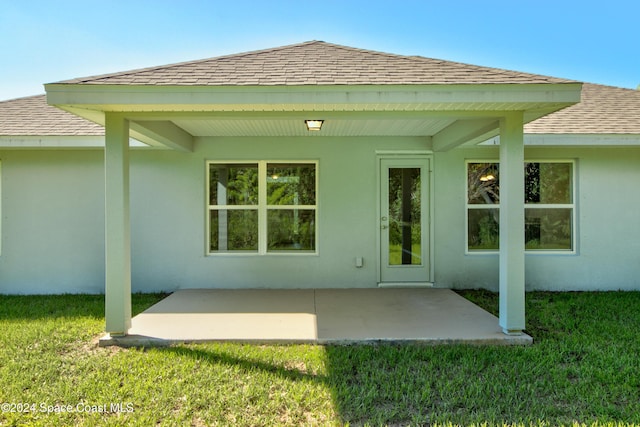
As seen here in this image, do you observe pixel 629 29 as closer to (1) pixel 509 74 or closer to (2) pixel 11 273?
(1) pixel 509 74

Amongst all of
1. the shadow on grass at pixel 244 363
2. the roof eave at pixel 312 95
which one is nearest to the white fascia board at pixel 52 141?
the roof eave at pixel 312 95

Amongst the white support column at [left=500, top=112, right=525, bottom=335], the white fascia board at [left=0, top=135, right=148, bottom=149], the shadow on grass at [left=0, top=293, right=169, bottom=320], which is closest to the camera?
the white support column at [left=500, top=112, right=525, bottom=335]

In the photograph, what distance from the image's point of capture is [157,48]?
9859 millimetres

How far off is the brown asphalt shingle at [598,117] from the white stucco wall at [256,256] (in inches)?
19.9

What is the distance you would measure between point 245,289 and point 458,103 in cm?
478

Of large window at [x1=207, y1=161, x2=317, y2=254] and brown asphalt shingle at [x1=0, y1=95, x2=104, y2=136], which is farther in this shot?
large window at [x1=207, y1=161, x2=317, y2=254]

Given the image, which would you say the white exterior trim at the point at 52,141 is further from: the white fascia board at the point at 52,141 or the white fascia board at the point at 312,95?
the white fascia board at the point at 312,95

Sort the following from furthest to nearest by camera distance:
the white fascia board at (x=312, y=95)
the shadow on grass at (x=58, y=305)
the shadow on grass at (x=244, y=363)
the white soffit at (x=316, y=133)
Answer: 1. the white soffit at (x=316, y=133)
2. the shadow on grass at (x=58, y=305)
3. the white fascia board at (x=312, y=95)
4. the shadow on grass at (x=244, y=363)

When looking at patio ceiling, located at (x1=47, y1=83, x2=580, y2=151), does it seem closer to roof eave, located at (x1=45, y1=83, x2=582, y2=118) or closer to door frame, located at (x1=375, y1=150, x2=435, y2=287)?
roof eave, located at (x1=45, y1=83, x2=582, y2=118)

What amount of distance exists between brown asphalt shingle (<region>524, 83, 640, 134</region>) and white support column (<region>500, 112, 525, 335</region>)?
2543 mm

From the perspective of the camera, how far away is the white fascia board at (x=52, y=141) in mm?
6289

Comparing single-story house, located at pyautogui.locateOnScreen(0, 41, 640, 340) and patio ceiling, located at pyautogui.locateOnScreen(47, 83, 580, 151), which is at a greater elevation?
patio ceiling, located at pyautogui.locateOnScreen(47, 83, 580, 151)

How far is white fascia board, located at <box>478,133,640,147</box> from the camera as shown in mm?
6312

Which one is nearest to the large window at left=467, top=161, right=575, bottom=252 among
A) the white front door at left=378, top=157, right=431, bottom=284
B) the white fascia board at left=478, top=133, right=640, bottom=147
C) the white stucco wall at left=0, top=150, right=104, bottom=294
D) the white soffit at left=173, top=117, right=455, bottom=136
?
the white fascia board at left=478, top=133, right=640, bottom=147
